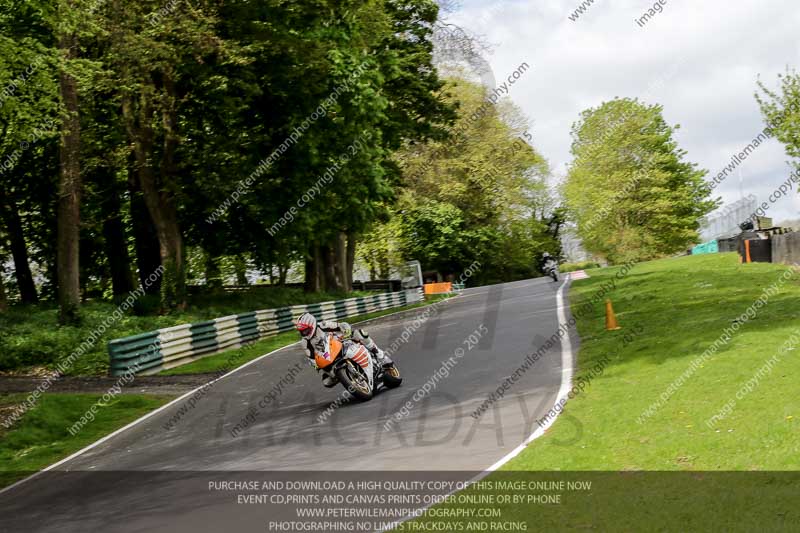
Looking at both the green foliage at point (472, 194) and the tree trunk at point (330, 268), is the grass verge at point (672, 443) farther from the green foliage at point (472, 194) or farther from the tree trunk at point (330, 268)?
the green foliage at point (472, 194)

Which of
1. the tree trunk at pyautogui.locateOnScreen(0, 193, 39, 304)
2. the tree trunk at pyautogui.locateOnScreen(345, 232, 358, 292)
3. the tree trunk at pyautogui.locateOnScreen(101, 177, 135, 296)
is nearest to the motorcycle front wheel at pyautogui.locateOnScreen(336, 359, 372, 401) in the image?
the tree trunk at pyautogui.locateOnScreen(101, 177, 135, 296)

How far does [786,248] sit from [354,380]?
21.5 meters

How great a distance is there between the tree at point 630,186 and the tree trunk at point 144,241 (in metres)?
44.3

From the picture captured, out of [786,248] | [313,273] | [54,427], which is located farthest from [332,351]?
[313,273]

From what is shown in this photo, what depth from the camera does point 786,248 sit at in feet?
96.4

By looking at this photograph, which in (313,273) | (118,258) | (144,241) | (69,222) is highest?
(69,222)

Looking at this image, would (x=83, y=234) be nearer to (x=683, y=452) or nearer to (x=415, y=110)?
(x=415, y=110)

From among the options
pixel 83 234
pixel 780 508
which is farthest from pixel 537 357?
pixel 83 234

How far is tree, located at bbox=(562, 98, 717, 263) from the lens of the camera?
73.6 m

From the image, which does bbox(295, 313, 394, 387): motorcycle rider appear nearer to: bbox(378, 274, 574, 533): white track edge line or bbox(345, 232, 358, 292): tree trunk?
bbox(378, 274, 574, 533): white track edge line

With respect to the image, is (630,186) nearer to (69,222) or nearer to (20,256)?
(20,256)

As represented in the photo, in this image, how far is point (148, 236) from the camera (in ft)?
112

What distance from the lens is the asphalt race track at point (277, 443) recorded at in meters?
8.62

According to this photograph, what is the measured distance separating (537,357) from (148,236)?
892 inches
